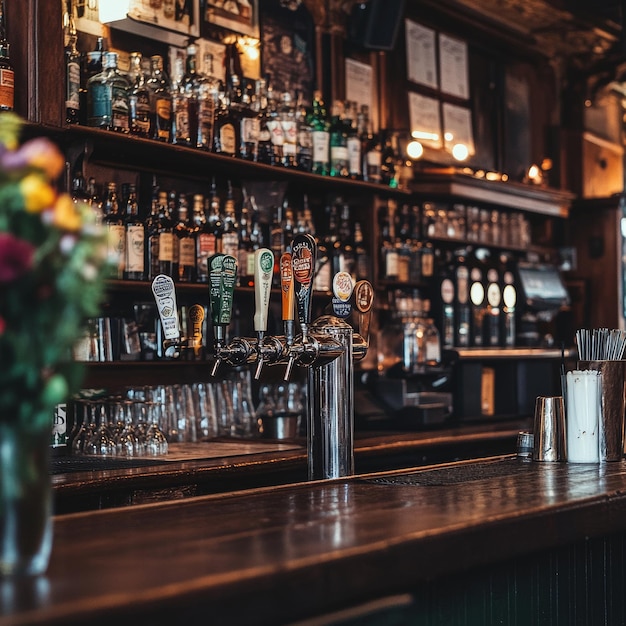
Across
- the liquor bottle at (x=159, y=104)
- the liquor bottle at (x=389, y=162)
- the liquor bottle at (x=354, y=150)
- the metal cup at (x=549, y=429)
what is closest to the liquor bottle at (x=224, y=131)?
the liquor bottle at (x=159, y=104)

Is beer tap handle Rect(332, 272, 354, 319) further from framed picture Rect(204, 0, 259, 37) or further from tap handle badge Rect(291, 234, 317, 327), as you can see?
framed picture Rect(204, 0, 259, 37)

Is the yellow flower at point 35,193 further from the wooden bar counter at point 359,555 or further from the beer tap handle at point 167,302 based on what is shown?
the beer tap handle at point 167,302

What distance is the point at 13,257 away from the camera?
117cm

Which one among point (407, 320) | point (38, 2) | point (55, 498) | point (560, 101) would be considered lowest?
point (55, 498)

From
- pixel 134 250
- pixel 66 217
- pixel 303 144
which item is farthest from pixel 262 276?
pixel 303 144

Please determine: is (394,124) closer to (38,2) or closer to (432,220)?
(432,220)

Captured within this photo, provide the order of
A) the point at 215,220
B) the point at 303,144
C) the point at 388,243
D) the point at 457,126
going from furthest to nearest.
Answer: the point at 457,126 → the point at 388,243 → the point at 303,144 → the point at 215,220

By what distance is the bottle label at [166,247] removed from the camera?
389 centimetres

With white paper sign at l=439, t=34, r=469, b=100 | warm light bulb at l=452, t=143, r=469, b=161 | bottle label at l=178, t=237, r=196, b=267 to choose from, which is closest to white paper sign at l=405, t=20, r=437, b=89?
white paper sign at l=439, t=34, r=469, b=100

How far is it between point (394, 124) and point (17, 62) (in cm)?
253

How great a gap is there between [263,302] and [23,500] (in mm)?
1254

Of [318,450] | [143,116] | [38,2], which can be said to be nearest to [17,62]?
[38,2]

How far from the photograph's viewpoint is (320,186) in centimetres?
461

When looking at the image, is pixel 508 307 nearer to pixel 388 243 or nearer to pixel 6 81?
pixel 388 243
